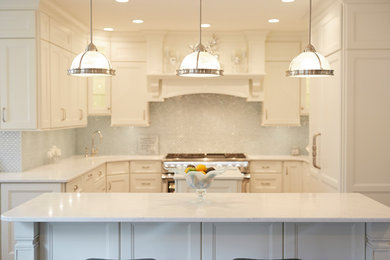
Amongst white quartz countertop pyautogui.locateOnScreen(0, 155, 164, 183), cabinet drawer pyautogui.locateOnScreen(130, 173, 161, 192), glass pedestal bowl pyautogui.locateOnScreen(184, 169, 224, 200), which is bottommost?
cabinet drawer pyautogui.locateOnScreen(130, 173, 161, 192)

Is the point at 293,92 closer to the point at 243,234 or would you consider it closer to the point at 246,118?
the point at 246,118

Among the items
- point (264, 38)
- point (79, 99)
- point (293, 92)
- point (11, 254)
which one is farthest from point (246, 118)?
point (11, 254)

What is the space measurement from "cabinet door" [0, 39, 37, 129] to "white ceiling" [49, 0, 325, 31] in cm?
64

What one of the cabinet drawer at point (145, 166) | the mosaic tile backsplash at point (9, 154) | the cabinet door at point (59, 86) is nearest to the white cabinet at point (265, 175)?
the cabinet drawer at point (145, 166)

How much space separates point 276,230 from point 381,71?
2.00 metres

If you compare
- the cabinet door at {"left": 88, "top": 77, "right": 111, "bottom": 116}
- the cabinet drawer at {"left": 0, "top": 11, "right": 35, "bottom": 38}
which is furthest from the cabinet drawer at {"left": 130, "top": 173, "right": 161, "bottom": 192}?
the cabinet drawer at {"left": 0, "top": 11, "right": 35, "bottom": 38}

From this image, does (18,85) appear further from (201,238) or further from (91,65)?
(201,238)

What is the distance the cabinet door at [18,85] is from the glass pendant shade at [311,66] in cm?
262

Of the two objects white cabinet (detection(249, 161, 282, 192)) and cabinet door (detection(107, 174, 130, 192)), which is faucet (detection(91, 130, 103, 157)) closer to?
cabinet door (detection(107, 174, 130, 192))

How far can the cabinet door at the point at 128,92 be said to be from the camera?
20.5 feet

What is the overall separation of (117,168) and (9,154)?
1.72 meters

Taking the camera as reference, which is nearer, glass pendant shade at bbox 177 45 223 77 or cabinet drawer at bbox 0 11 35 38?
glass pendant shade at bbox 177 45 223 77

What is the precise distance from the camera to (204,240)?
2834mm

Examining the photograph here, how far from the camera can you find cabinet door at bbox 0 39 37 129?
432 cm
